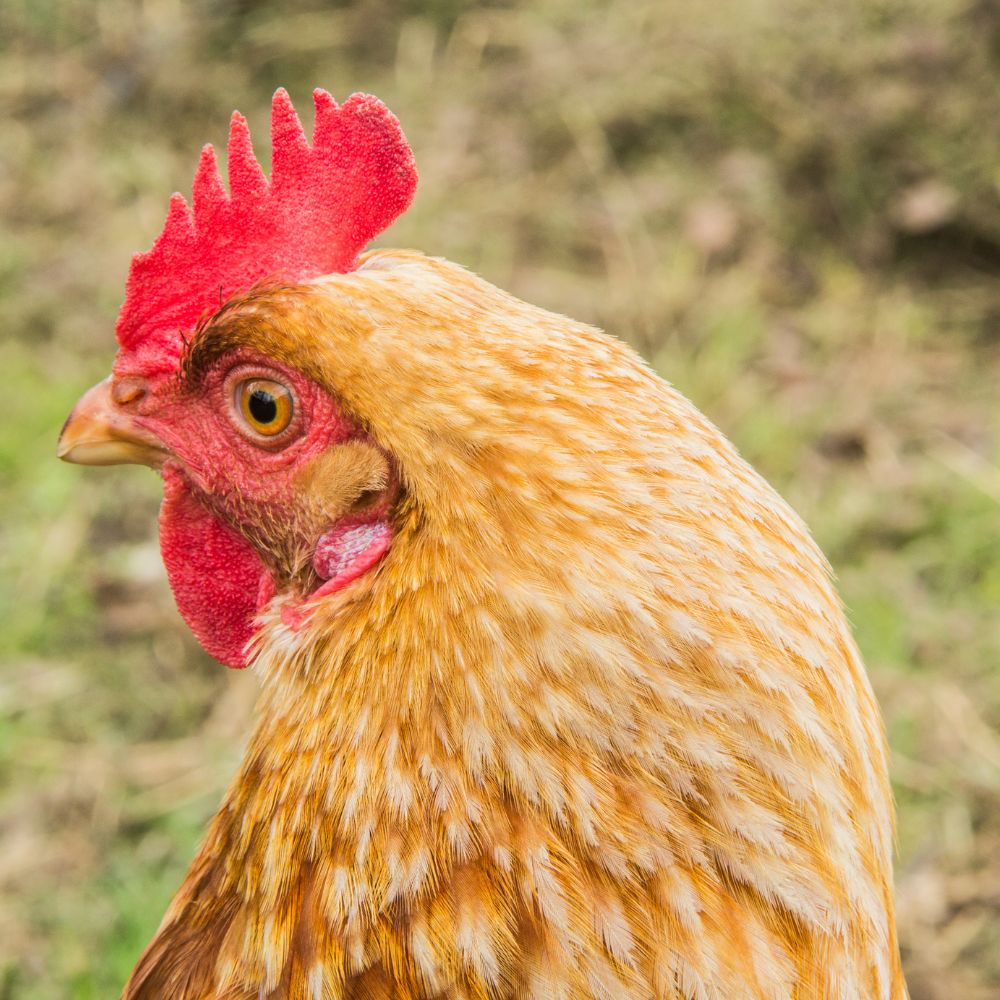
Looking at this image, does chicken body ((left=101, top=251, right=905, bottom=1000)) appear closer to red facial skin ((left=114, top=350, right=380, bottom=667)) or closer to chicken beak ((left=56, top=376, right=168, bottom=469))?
red facial skin ((left=114, top=350, right=380, bottom=667))

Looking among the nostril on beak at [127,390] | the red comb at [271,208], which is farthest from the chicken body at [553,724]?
the nostril on beak at [127,390]

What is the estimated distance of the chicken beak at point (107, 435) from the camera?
64.9 inches

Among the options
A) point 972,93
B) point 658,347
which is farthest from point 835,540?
point 972,93

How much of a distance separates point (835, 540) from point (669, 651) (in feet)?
8.31

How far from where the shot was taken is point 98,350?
14.2 feet

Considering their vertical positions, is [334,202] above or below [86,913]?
above

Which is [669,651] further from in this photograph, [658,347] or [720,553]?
[658,347]

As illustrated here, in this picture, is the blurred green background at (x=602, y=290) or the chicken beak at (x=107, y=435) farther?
the blurred green background at (x=602, y=290)

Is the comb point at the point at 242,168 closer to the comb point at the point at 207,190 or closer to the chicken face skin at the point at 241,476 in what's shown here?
the comb point at the point at 207,190

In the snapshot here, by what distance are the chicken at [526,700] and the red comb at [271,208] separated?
15 cm

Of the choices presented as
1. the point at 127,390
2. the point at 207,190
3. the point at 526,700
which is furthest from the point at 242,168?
the point at 526,700

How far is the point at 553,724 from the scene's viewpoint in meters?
1.21

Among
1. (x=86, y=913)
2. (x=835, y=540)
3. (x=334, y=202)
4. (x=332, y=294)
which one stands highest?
(x=334, y=202)

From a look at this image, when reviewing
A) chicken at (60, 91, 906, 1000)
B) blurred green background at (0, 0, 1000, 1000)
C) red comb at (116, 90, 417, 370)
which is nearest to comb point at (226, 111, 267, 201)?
red comb at (116, 90, 417, 370)
